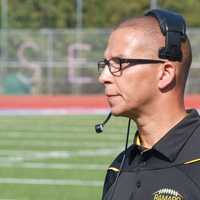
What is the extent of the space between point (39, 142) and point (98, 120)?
4.96m

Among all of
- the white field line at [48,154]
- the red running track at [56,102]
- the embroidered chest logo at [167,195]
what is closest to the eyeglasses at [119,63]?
the embroidered chest logo at [167,195]

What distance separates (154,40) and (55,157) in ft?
38.0

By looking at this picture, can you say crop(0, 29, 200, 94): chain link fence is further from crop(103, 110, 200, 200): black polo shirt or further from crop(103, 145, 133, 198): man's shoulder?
crop(103, 110, 200, 200): black polo shirt

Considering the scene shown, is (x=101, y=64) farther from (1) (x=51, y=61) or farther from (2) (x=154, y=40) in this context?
(1) (x=51, y=61)

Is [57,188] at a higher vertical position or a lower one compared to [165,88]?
lower

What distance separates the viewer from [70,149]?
15.5 metres

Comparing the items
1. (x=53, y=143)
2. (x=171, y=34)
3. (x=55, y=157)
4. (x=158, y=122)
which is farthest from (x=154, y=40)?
(x=53, y=143)

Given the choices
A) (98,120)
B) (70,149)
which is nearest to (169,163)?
(70,149)

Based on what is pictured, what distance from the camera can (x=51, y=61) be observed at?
3164 centimetres

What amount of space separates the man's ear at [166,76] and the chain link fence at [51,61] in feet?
91.3

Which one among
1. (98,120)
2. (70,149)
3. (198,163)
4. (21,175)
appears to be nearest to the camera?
(198,163)

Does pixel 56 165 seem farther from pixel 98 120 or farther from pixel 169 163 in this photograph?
pixel 169 163

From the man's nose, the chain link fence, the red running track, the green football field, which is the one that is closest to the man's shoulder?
the man's nose

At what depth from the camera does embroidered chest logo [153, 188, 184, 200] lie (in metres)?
2.79
